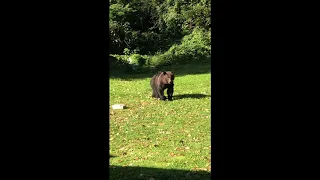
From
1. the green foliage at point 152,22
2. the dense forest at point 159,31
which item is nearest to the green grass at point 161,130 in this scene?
the dense forest at point 159,31

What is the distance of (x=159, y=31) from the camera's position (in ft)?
92.6

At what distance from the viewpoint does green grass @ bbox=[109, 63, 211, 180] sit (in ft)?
22.6

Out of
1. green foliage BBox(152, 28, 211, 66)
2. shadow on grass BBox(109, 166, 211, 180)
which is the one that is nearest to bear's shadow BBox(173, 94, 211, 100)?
shadow on grass BBox(109, 166, 211, 180)

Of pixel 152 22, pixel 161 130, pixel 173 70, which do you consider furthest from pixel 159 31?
pixel 161 130

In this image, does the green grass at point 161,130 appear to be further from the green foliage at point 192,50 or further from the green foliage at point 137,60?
the green foliage at point 192,50

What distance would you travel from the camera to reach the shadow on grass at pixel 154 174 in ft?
19.2

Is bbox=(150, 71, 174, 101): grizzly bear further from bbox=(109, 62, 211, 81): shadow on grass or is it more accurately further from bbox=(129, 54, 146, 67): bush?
bbox=(129, 54, 146, 67): bush

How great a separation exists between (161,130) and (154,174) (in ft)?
11.0

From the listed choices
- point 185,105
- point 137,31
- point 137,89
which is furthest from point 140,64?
point 185,105
